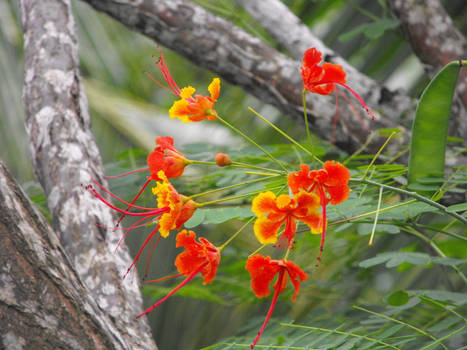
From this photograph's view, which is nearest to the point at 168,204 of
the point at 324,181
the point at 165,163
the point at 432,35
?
the point at 165,163

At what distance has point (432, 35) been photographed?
1070 millimetres

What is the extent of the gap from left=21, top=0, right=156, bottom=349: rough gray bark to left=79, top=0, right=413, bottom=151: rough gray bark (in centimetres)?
20

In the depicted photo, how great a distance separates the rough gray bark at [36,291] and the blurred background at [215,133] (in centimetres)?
39

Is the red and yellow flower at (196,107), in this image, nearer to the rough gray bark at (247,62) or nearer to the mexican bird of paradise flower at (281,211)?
the mexican bird of paradise flower at (281,211)

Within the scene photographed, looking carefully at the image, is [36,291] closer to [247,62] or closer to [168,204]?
[168,204]

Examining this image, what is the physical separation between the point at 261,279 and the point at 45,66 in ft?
2.26

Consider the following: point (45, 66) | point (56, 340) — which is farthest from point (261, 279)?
point (45, 66)

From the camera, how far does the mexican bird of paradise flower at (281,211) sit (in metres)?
0.44

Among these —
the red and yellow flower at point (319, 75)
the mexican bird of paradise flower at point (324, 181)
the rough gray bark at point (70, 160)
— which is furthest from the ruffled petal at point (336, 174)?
the rough gray bark at point (70, 160)

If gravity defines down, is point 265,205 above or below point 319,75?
below

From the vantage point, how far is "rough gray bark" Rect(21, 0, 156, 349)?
73 cm

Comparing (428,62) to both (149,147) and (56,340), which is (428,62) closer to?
(56,340)

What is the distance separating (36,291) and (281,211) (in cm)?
27

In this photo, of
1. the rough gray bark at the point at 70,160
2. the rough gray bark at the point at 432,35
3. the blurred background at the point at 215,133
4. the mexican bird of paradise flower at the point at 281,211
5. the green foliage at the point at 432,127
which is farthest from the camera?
the blurred background at the point at 215,133
